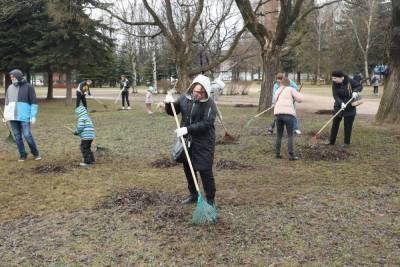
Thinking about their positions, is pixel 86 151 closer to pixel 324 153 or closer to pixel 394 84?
pixel 324 153

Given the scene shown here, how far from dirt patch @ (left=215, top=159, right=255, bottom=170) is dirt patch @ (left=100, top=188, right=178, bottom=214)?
190 cm

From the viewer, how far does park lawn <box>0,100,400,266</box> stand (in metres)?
4.21

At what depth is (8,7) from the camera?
17.6 m

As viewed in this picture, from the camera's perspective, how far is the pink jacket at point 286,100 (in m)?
8.30

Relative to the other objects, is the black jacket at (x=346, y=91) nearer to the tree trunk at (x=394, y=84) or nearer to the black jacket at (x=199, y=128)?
the tree trunk at (x=394, y=84)

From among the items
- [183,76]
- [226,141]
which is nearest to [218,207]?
[226,141]

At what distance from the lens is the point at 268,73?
15.4 metres

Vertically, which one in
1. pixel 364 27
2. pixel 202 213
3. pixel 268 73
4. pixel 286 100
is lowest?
pixel 202 213

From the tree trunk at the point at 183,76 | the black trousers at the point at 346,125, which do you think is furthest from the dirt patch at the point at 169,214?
the tree trunk at the point at 183,76

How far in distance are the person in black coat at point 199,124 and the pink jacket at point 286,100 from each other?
348 cm

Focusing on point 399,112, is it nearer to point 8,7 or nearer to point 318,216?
point 318,216

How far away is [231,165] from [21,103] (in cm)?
419

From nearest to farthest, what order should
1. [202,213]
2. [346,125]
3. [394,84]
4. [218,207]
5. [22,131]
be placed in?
[202,213] < [218,207] < [22,131] < [346,125] < [394,84]

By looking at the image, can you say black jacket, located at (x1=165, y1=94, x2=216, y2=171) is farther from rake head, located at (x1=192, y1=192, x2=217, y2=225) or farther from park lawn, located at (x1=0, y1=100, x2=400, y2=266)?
park lawn, located at (x1=0, y1=100, x2=400, y2=266)
